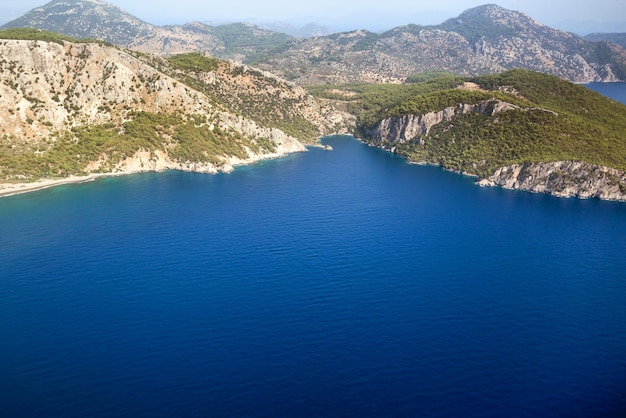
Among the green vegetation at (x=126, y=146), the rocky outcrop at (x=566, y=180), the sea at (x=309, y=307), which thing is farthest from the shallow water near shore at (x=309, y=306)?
the green vegetation at (x=126, y=146)

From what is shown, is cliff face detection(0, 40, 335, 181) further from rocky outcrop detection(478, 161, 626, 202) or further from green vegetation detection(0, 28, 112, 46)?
rocky outcrop detection(478, 161, 626, 202)

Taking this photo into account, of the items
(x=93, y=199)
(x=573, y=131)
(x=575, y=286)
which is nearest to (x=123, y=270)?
(x=93, y=199)

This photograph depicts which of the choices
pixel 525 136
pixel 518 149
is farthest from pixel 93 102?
pixel 525 136

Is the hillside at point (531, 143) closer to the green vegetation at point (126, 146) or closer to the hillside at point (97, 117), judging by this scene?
the hillside at point (97, 117)

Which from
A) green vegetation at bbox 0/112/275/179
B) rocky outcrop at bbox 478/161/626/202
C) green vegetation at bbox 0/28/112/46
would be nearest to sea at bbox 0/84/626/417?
rocky outcrop at bbox 478/161/626/202

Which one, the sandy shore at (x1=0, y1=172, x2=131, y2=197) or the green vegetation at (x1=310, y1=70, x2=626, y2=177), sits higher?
the green vegetation at (x1=310, y1=70, x2=626, y2=177)

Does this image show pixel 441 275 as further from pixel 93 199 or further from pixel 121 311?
pixel 93 199

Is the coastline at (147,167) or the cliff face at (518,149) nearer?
the cliff face at (518,149)
